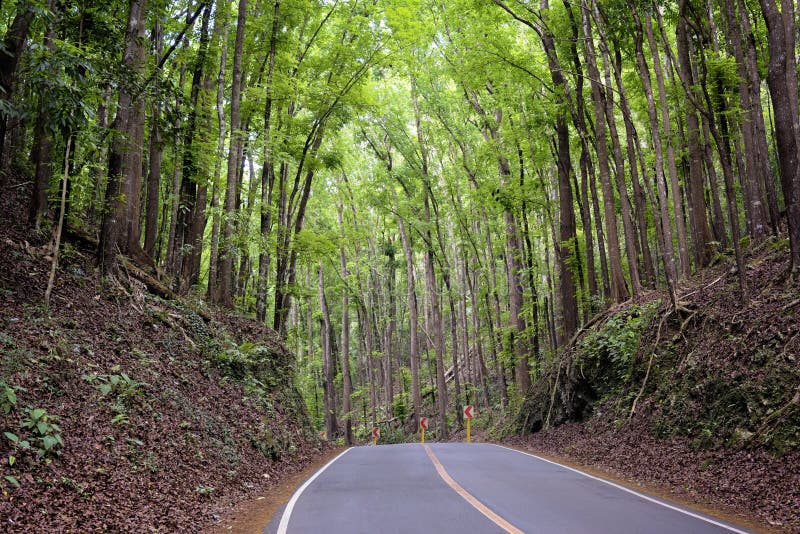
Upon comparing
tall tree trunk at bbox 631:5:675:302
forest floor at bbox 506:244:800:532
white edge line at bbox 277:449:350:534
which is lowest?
white edge line at bbox 277:449:350:534

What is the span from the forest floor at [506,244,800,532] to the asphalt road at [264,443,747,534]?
1.06 m

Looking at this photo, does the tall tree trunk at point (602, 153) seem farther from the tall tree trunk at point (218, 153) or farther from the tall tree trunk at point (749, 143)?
the tall tree trunk at point (218, 153)

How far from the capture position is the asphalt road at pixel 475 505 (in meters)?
6.26

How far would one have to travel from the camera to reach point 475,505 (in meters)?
7.35

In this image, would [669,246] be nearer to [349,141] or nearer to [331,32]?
[331,32]

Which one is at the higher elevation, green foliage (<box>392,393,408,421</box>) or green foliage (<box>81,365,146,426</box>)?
green foliage (<box>81,365,146,426</box>)

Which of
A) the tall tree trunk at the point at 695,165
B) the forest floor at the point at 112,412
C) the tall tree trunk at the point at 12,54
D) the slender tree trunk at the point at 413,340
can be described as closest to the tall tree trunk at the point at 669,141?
the tall tree trunk at the point at 695,165

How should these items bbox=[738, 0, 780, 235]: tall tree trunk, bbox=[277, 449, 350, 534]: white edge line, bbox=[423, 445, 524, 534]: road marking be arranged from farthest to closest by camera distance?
bbox=[738, 0, 780, 235]: tall tree trunk < bbox=[277, 449, 350, 534]: white edge line < bbox=[423, 445, 524, 534]: road marking

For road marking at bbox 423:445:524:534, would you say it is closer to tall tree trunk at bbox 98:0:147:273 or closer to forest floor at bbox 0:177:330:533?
forest floor at bbox 0:177:330:533

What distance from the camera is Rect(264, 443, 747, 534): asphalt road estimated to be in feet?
20.5

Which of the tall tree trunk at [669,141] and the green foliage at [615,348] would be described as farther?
the green foliage at [615,348]

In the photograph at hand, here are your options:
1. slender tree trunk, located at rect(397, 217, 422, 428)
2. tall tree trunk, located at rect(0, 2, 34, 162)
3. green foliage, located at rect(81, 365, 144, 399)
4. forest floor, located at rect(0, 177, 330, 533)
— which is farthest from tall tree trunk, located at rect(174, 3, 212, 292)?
slender tree trunk, located at rect(397, 217, 422, 428)

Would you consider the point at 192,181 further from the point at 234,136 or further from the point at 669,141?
the point at 669,141

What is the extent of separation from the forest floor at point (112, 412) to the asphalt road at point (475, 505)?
1512mm
